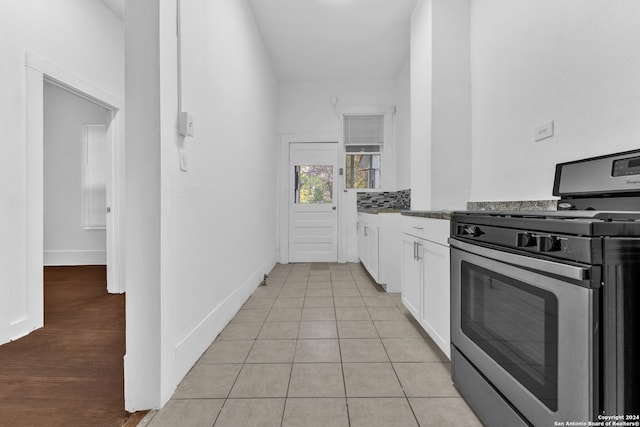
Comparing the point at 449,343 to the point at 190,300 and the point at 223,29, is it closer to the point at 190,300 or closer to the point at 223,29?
the point at 190,300

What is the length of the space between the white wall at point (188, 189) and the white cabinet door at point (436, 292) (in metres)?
1.42

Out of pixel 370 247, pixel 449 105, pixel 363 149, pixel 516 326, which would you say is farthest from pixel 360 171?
pixel 516 326

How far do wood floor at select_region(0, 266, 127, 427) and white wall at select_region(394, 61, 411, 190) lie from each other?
3776 millimetres

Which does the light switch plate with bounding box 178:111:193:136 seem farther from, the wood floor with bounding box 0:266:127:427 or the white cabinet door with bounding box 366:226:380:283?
Result: the white cabinet door with bounding box 366:226:380:283

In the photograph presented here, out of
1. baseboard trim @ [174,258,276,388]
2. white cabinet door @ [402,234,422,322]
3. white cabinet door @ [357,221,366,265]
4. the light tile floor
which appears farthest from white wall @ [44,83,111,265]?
white cabinet door @ [402,234,422,322]

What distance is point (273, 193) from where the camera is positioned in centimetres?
491

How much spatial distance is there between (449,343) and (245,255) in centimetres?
205

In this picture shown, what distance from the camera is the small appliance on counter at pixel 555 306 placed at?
0.76 metres

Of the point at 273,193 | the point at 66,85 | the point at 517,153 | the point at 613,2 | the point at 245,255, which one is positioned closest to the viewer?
the point at 613,2

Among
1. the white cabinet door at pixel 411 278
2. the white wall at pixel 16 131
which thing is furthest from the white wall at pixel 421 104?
the white wall at pixel 16 131

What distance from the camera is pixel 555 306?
89cm

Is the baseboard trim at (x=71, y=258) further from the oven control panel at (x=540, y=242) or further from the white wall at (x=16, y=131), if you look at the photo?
the oven control panel at (x=540, y=242)

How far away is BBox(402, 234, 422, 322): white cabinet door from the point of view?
7.28 ft

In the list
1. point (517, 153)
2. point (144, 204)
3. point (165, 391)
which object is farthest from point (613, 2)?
point (165, 391)
